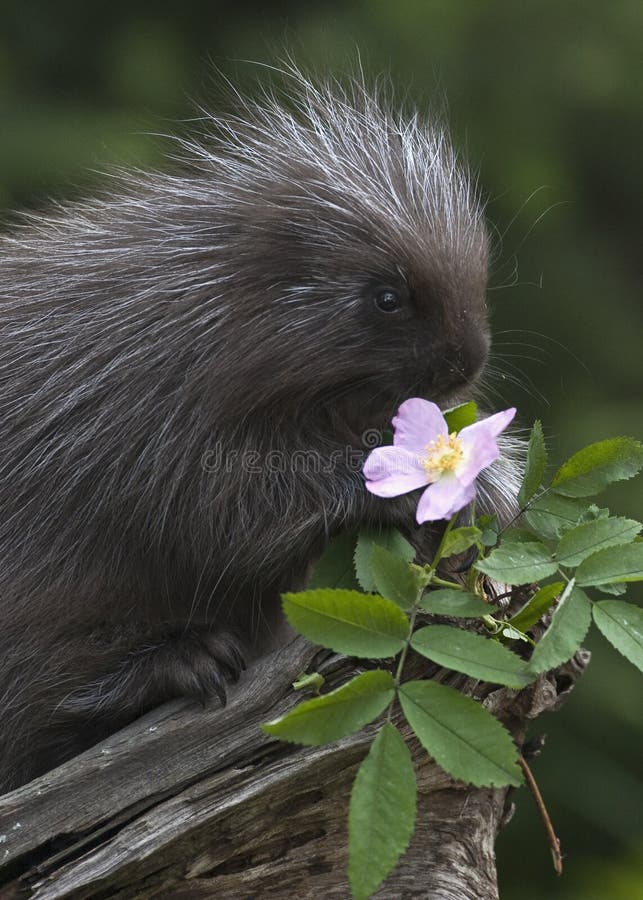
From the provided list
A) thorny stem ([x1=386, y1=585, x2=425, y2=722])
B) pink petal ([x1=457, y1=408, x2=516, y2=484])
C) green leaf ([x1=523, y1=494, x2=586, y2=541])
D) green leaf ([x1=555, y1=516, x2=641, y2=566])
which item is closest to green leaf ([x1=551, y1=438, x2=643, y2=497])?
green leaf ([x1=523, y1=494, x2=586, y2=541])

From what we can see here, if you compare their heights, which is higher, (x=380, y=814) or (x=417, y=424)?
(x=417, y=424)

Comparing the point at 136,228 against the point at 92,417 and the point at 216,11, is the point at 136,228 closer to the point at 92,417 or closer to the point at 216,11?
the point at 92,417

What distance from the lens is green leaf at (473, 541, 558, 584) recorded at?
1.77 m

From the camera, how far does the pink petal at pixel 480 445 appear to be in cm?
178

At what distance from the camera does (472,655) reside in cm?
170

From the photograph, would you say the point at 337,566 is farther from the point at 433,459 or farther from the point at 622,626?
the point at 622,626

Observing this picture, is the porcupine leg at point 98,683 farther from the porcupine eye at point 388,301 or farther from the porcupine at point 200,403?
the porcupine eye at point 388,301

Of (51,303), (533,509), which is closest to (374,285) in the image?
(533,509)

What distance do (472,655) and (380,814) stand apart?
0.26 metres

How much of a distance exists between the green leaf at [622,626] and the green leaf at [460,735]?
0.22 metres

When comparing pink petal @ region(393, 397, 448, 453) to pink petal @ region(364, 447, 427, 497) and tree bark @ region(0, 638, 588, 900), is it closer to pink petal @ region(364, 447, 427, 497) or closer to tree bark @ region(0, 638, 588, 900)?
pink petal @ region(364, 447, 427, 497)

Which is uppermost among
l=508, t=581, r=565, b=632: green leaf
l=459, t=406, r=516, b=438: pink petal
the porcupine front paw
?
l=459, t=406, r=516, b=438: pink petal

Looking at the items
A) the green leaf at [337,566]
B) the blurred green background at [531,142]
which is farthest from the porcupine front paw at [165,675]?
the blurred green background at [531,142]

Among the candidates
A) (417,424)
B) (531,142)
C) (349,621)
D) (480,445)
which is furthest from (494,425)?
(531,142)
